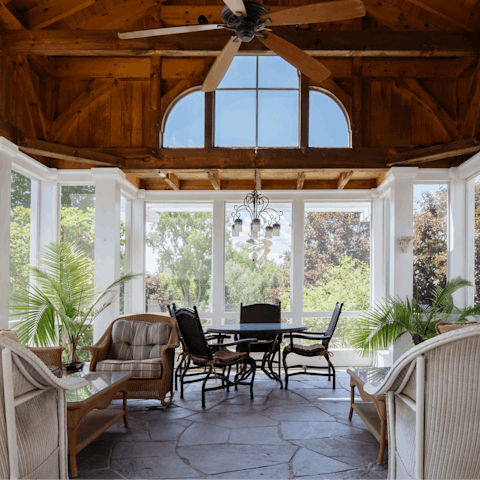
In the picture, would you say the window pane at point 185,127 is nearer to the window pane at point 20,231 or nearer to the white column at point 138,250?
the white column at point 138,250

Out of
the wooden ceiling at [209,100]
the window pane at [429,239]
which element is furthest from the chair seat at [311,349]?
the wooden ceiling at [209,100]

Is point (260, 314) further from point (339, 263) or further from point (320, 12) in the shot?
point (320, 12)

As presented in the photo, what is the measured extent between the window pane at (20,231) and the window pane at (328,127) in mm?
3665

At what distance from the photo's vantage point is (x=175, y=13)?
20.2ft

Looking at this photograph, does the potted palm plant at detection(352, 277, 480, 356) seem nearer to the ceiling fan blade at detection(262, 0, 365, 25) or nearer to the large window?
the large window

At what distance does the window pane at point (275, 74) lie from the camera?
20.6 feet

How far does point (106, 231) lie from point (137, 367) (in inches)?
86.0

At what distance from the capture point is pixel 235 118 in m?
6.29

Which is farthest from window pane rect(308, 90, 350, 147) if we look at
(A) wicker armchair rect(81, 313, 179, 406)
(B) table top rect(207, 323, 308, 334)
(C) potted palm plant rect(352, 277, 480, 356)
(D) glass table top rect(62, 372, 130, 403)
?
(D) glass table top rect(62, 372, 130, 403)

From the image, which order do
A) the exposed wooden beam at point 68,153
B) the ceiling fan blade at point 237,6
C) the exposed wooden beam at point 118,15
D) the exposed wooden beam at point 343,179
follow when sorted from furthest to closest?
1. the exposed wooden beam at point 343,179
2. the exposed wooden beam at point 118,15
3. the exposed wooden beam at point 68,153
4. the ceiling fan blade at point 237,6

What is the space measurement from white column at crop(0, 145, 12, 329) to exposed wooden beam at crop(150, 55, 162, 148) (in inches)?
70.4

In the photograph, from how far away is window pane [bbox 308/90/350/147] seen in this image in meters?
6.15

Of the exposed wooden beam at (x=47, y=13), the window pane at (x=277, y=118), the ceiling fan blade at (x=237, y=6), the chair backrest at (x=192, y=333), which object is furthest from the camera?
the window pane at (x=277, y=118)

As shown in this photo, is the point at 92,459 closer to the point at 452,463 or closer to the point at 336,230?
the point at 452,463
